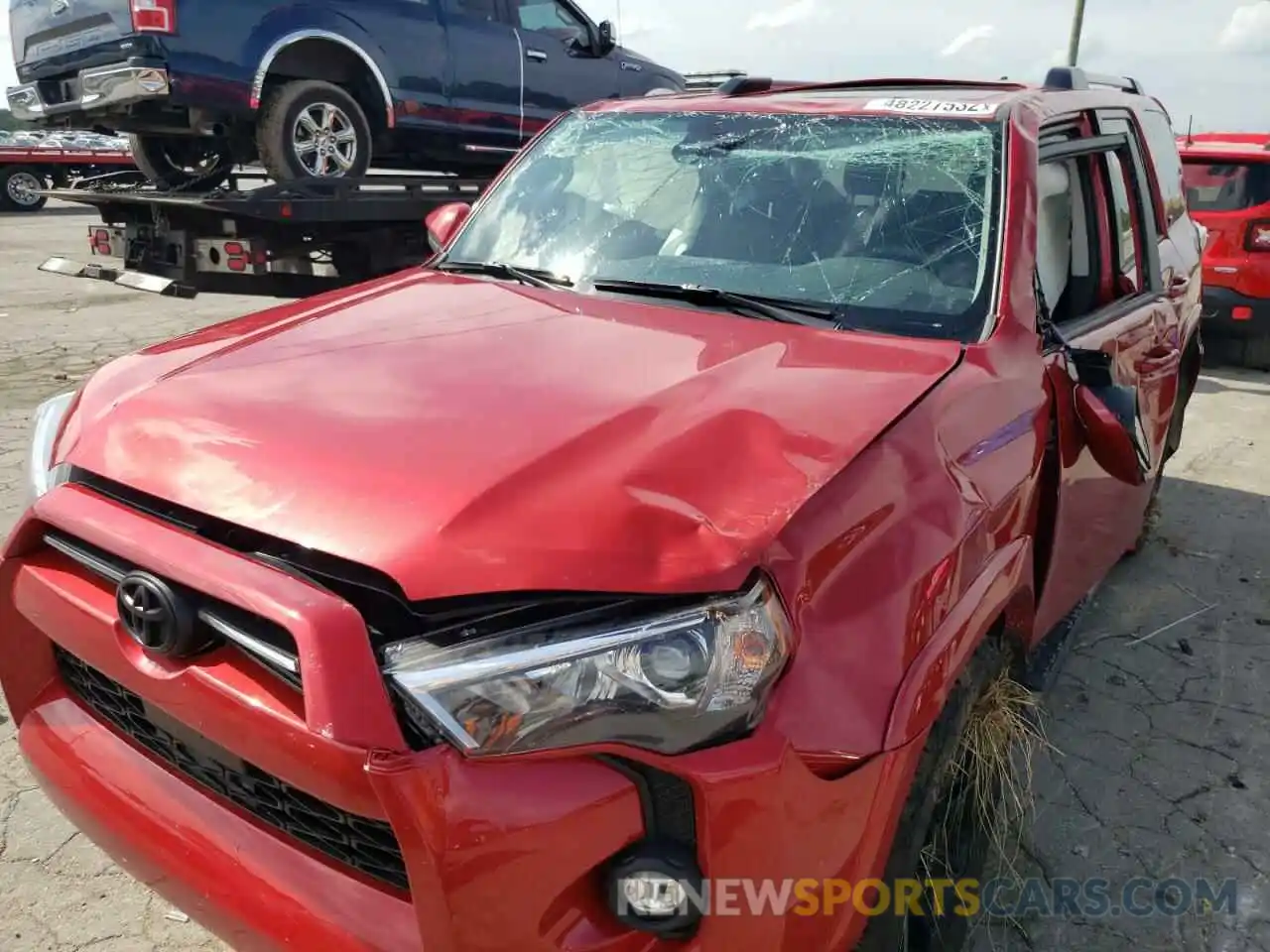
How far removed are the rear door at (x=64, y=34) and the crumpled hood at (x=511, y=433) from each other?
175 inches

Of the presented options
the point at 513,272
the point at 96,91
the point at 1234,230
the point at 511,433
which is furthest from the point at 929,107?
the point at 1234,230

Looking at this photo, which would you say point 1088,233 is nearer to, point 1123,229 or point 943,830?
point 1123,229

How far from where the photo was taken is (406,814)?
1.37 meters

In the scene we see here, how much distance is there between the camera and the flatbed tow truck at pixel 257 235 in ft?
19.8

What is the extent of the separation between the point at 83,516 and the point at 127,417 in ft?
0.85

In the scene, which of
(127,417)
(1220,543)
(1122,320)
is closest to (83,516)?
(127,417)

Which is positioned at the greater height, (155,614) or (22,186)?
(22,186)

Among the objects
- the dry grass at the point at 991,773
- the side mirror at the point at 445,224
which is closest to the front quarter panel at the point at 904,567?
the dry grass at the point at 991,773

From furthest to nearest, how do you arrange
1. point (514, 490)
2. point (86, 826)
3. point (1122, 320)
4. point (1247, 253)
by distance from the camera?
point (1247, 253), point (1122, 320), point (86, 826), point (514, 490)

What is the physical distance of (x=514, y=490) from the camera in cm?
161

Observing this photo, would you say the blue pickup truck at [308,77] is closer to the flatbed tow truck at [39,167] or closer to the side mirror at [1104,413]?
the side mirror at [1104,413]

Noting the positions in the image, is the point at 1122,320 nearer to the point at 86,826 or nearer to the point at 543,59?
the point at 86,826

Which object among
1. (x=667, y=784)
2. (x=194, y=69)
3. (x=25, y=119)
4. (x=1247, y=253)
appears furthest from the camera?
(x=1247, y=253)

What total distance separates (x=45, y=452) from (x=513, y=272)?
1.28 metres
